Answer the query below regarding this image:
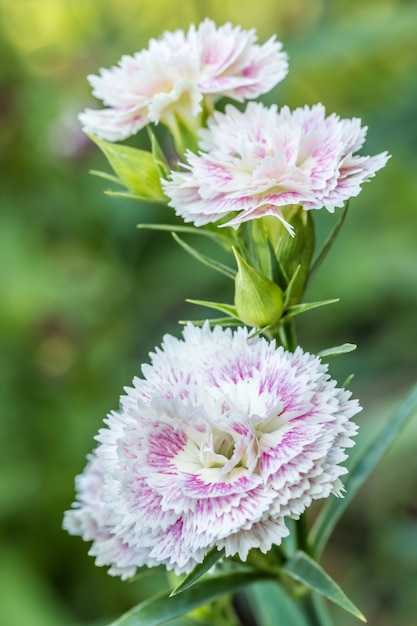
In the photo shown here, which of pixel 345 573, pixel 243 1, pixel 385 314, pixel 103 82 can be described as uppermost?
pixel 243 1

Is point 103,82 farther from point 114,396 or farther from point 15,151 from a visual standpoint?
point 15,151

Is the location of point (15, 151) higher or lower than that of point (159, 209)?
higher

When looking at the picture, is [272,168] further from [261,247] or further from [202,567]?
[202,567]

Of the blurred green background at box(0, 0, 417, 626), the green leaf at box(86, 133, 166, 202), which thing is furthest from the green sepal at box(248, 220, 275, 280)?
the blurred green background at box(0, 0, 417, 626)

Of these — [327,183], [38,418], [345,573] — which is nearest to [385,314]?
[345,573]

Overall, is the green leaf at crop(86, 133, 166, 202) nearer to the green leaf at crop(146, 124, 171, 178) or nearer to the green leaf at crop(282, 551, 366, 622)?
the green leaf at crop(146, 124, 171, 178)

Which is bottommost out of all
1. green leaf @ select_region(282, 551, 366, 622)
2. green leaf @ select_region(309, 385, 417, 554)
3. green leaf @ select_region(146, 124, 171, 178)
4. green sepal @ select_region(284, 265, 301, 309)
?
green leaf @ select_region(282, 551, 366, 622)

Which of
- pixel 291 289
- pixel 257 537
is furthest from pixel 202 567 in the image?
pixel 291 289
